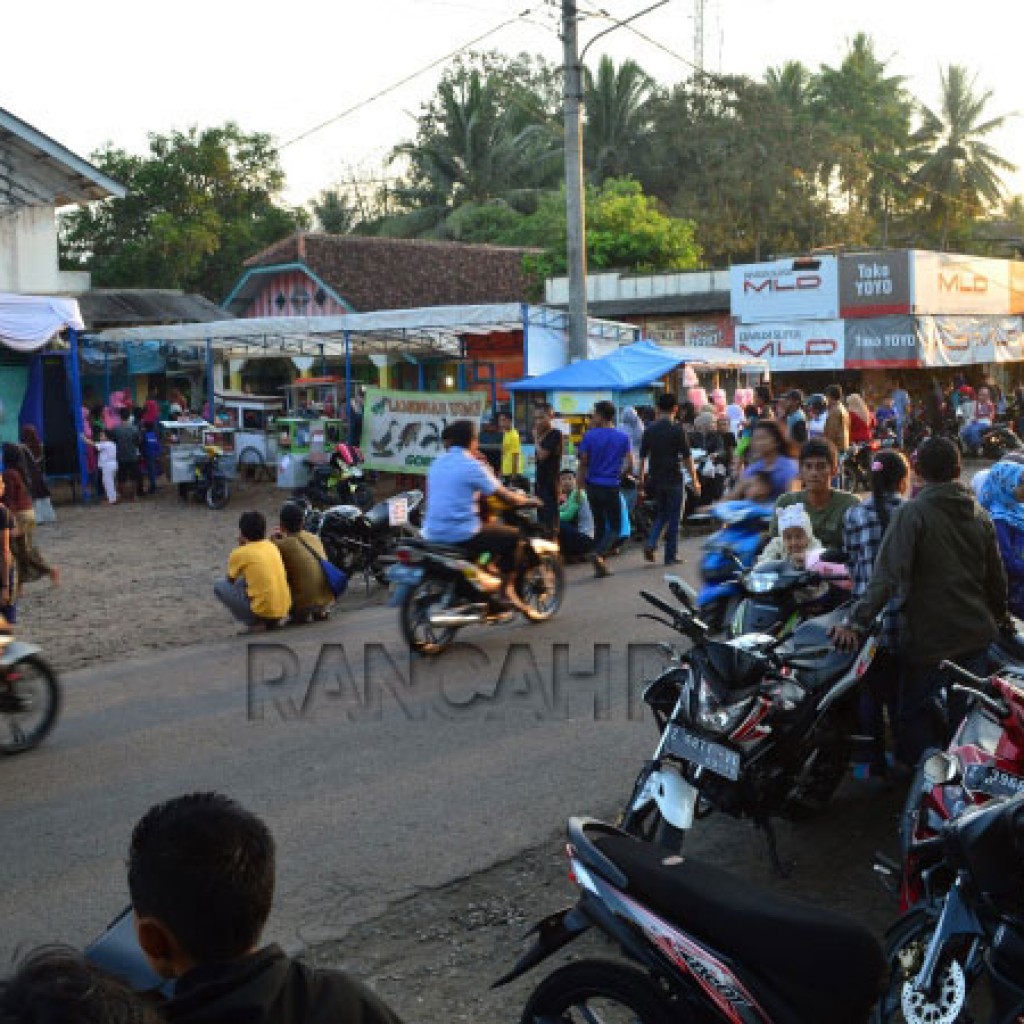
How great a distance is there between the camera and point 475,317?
1973cm

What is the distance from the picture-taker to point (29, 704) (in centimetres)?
690

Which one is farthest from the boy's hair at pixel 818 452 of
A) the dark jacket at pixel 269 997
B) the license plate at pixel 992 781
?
the dark jacket at pixel 269 997

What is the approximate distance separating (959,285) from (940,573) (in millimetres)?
25362

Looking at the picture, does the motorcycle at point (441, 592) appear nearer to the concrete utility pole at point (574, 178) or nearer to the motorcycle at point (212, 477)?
the concrete utility pole at point (574, 178)

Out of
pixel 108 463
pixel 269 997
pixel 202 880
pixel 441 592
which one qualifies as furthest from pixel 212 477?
pixel 269 997

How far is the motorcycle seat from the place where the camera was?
2805mm

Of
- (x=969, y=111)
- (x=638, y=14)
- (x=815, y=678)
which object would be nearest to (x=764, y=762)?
(x=815, y=678)

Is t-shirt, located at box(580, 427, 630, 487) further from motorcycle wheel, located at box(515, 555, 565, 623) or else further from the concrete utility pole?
the concrete utility pole

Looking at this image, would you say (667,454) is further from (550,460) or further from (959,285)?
(959,285)

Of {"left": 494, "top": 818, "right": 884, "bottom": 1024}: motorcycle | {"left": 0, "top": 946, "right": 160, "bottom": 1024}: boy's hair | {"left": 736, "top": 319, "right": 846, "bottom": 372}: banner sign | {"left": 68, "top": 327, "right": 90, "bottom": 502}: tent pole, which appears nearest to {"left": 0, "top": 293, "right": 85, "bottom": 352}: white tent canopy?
{"left": 68, "top": 327, "right": 90, "bottom": 502}: tent pole

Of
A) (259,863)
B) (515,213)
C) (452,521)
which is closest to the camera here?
(259,863)

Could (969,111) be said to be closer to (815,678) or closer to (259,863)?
(815,678)

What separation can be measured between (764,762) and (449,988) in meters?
1.46

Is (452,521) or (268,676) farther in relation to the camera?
(452,521)
